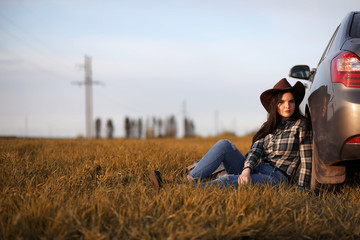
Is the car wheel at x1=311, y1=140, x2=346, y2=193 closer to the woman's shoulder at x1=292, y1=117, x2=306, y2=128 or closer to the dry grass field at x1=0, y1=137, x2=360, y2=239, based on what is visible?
the dry grass field at x1=0, y1=137, x2=360, y2=239

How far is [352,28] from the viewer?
2887mm

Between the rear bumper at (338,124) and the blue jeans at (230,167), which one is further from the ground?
the rear bumper at (338,124)

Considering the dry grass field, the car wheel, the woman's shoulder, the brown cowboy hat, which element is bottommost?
the dry grass field

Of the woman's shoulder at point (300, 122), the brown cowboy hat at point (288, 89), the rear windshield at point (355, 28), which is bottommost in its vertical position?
the woman's shoulder at point (300, 122)

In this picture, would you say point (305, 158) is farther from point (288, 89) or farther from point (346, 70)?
point (346, 70)

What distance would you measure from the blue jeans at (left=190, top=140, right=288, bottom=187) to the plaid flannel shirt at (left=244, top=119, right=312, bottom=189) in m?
0.10

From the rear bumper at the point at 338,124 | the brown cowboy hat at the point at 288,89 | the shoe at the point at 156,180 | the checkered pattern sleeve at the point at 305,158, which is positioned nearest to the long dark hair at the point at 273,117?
the brown cowboy hat at the point at 288,89

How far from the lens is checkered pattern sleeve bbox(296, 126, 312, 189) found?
10.8 ft

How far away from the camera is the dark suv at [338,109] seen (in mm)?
2482

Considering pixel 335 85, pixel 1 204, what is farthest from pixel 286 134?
pixel 1 204

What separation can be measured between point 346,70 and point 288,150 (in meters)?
1.27

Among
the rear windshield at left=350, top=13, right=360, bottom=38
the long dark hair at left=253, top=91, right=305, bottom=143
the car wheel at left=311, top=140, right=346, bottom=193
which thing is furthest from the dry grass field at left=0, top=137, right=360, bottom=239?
the rear windshield at left=350, top=13, right=360, bottom=38

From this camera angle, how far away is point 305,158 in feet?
11.0

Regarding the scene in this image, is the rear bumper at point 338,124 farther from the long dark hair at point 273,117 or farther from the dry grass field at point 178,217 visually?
the long dark hair at point 273,117
